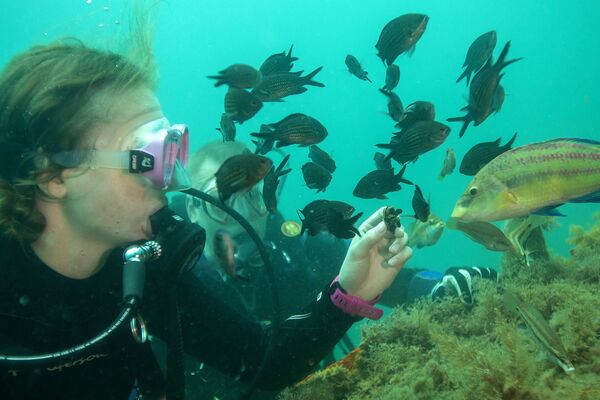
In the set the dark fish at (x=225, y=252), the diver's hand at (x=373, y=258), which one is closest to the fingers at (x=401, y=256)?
the diver's hand at (x=373, y=258)

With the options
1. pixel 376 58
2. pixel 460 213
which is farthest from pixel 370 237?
pixel 376 58

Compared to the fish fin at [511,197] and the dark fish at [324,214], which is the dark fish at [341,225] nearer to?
the dark fish at [324,214]

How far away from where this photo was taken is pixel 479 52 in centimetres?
359

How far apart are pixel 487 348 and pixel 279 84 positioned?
2.61m

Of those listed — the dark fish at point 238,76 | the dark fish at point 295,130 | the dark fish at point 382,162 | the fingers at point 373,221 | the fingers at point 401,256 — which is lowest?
the fingers at point 401,256

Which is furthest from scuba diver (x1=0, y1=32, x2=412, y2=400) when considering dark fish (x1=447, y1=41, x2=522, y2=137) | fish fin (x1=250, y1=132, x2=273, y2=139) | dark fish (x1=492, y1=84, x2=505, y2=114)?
dark fish (x1=492, y1=84, x2=505, y2=114)

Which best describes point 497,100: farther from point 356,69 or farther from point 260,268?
point 260,268

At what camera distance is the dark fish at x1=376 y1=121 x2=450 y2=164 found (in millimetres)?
3033

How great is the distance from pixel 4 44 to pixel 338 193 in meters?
66.6

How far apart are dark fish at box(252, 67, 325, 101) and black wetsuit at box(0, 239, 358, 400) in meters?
1.76

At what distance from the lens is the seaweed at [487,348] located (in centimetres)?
180

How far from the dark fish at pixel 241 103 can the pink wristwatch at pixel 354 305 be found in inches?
67.7

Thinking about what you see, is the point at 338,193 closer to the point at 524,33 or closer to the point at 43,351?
the point at 524,33

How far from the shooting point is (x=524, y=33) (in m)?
113
